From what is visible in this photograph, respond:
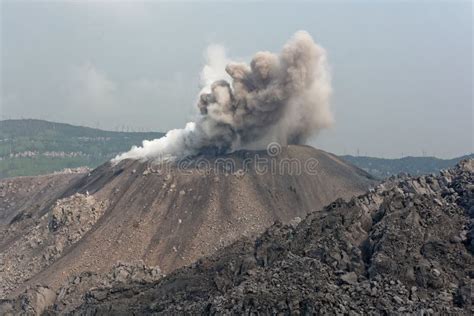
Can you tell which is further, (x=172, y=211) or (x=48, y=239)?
(x=48, y=239)

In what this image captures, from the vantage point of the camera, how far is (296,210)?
7925 centimetres

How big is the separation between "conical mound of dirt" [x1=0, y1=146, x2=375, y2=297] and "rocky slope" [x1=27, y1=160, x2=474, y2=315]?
60.1ft

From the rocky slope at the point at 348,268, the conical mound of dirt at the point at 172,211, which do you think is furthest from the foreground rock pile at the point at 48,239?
the rocky slope at the point at 348,268

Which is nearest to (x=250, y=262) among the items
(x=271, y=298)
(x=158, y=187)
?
(x=271, y=298)

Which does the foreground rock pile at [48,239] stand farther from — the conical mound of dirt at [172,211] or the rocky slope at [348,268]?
the rocky slope at [348,268]

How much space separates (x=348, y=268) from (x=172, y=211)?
41.1 meters

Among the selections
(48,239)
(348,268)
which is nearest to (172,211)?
(48,239)

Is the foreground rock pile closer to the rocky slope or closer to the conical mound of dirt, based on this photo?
the conical mound of dirt

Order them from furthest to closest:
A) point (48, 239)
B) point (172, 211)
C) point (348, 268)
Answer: point (48, 239), point (172, 211), point (348, 268)

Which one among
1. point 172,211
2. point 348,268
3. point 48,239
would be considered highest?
point 172,211

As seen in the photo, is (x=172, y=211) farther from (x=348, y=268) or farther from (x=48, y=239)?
(x=348, y=268)

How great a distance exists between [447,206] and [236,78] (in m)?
57.9

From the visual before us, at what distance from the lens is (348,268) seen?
39.7m

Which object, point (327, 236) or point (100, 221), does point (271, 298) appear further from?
point (100, 221)
